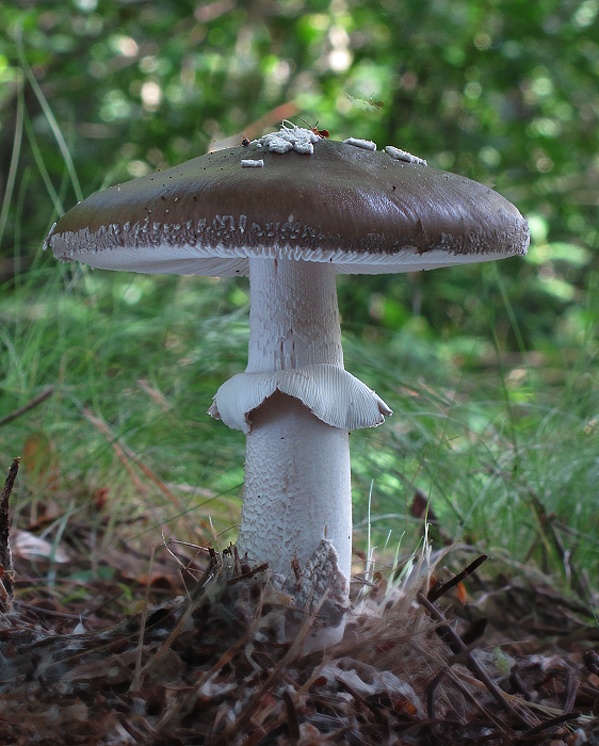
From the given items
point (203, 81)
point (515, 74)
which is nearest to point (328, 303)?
point (515, 74)

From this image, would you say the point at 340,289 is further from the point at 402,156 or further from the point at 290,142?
the point at 290,142

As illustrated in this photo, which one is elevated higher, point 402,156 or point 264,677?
point 402,156

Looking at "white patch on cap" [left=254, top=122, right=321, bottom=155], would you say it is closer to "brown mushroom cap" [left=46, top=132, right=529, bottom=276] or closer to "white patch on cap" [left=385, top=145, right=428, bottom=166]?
"brown mushroom cap" [left=46, top=132, right=529, bottom=276]

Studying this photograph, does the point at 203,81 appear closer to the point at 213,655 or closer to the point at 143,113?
the point at 143,113

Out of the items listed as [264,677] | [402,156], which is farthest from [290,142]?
[264,677]

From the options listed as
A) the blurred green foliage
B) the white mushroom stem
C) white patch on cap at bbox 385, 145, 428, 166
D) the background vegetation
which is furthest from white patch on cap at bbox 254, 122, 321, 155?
the blurred green foliage

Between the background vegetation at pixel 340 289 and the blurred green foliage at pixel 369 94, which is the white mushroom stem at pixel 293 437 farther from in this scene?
the blurred green foliage at pixel 369 94
